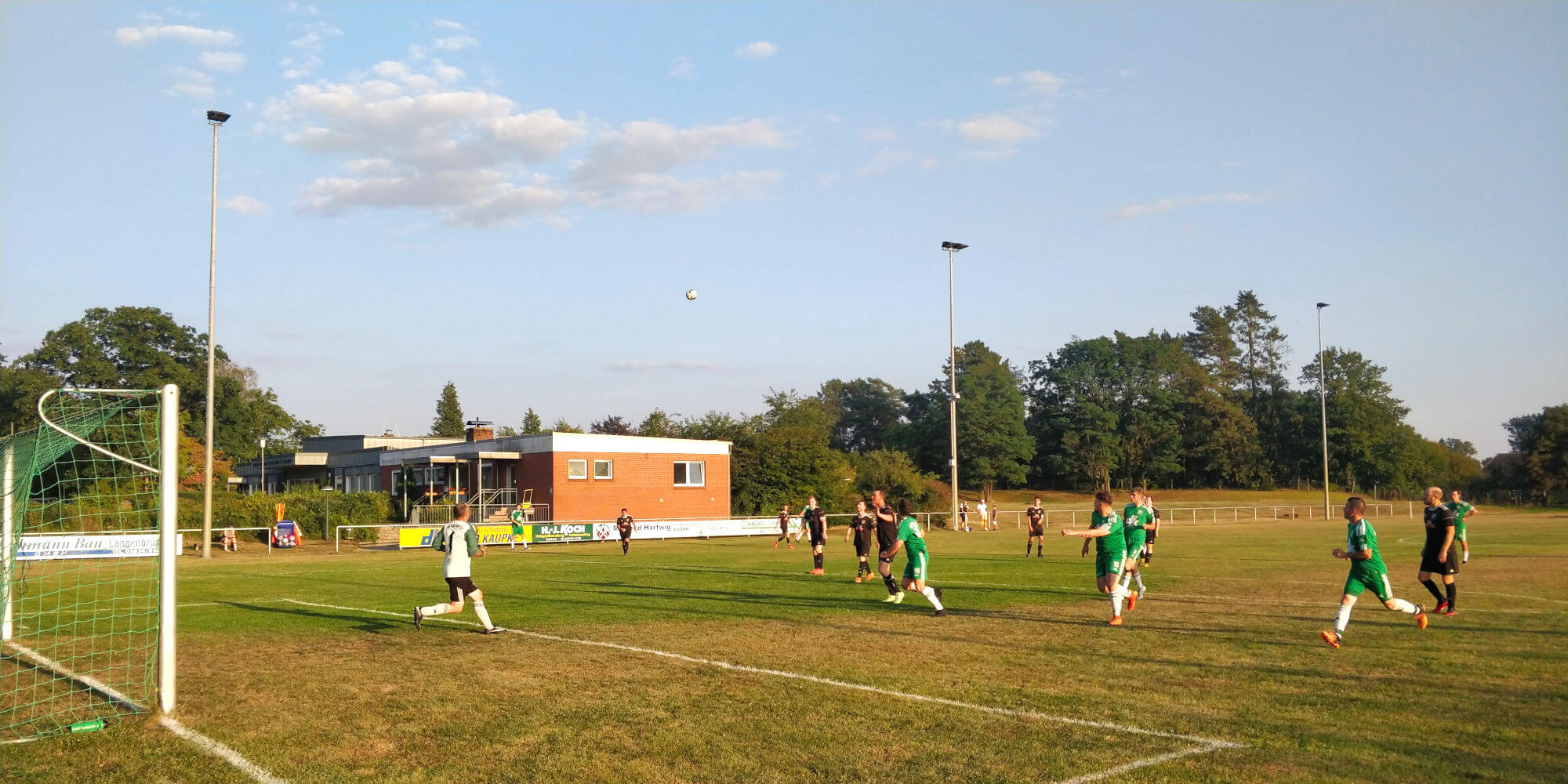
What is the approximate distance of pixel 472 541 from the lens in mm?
13891

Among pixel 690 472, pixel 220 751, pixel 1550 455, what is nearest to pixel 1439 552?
pixel 220 751

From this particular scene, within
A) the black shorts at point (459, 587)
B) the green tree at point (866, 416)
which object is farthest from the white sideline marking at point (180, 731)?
the green tree at point (866, 416)

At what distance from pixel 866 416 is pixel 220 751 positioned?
12549 centimetres

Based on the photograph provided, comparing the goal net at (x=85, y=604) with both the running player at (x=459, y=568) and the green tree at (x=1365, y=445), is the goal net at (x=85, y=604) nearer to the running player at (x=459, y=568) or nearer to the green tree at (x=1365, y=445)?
the running player at (x=459, y=568)

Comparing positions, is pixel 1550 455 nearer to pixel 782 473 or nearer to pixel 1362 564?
pixel 782 473

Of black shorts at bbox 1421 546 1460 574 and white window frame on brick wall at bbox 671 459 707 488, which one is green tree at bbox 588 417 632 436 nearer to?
white window frame on brick wall at bbox 671 459 707 488

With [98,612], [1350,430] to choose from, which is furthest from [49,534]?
[1350,430]

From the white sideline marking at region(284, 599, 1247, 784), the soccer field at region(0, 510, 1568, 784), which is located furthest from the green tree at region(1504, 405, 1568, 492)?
the white sideline marking at region(284, 599, 1247, 784)

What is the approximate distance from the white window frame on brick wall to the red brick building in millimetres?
41

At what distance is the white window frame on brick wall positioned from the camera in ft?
180

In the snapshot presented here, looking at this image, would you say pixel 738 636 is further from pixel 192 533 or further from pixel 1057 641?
pixel 192 533

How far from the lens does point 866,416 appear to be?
132 meters

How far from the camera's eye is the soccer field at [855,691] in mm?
7273

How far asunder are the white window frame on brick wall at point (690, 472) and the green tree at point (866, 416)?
2947 inches
